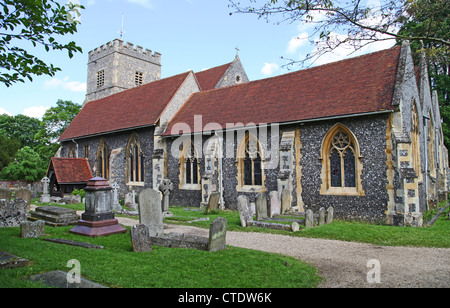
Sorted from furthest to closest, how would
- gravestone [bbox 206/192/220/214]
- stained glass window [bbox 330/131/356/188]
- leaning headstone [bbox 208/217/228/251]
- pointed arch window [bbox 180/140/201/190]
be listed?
pointed arch window [bbox 180/140/201/190] → gravestone [bbox 206/192/220/214] → stained glass window [bbox 330/131/356/188] → leaning headstone [bbox 208/217/228/251]

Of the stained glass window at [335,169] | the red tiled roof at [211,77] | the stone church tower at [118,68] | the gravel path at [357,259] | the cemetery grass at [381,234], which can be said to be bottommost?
the gravel path at [357,259]

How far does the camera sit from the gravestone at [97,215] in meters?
9.52

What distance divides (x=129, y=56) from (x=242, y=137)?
76.4ft

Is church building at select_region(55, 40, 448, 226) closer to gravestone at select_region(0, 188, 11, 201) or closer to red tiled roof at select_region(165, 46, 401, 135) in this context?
red tiled roof at select_region(165, 46, 401, 135)

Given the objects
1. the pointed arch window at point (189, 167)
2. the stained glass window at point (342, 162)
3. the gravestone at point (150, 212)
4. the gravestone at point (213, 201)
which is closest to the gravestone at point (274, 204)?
the stained glass window at point (342, 162)

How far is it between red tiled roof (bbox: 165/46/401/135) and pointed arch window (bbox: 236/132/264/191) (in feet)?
3.61

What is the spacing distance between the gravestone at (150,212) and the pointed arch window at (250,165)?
7.19 m

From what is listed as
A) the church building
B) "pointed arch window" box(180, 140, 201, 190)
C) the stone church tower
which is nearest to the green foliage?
the stone church tower

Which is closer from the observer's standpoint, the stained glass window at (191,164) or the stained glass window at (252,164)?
the stained glass window at (252,164)

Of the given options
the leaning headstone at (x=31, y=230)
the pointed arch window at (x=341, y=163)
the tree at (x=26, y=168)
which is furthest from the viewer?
the tree at (x=26, y=168)

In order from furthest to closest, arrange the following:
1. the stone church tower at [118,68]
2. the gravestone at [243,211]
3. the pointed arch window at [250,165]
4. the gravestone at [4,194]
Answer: the stone church tower at [118,68], the pointed arch window at [250,165], the gravestone at [4,194], the gravestone at [243,211]

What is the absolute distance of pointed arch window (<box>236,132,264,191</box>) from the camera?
1551cm

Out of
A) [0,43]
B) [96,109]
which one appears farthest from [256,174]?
[96,109]

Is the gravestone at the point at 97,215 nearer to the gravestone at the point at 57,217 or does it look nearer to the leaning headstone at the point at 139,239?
the gravestone at the point at 57,217
